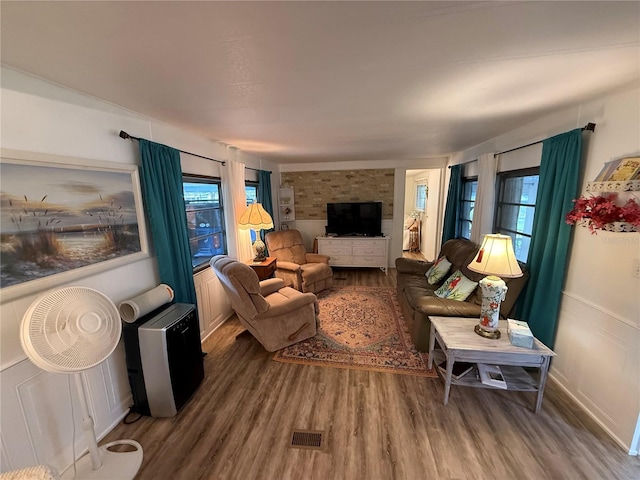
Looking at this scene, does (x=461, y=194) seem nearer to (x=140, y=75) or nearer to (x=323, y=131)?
(x=323, y=131)

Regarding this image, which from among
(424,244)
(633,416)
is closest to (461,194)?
(424,244)

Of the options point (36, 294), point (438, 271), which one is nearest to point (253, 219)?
point (36, 294)

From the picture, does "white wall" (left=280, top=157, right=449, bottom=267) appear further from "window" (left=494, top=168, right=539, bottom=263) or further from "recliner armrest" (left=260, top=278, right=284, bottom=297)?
"recliner armrest" (left=260, top=278, right=284, bottom=297)

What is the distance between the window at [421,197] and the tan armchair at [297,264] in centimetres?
353

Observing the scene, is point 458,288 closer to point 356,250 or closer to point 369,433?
point 369,433

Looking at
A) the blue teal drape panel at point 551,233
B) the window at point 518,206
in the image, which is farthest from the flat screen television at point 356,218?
the blue teal drape panel at point 551,233

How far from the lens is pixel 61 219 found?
4.91ft

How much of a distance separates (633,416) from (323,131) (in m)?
3.15

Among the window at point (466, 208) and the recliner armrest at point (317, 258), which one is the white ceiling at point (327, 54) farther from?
the recliner armrest at point (317, 258)

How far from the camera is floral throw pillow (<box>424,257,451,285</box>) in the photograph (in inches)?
123

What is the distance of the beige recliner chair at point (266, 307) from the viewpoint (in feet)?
7.45

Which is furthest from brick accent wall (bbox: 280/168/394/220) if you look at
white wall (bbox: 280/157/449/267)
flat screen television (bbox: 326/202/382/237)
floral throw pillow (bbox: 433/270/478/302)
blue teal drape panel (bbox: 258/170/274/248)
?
floral throw pillow (bbox: 433/270/478/302)

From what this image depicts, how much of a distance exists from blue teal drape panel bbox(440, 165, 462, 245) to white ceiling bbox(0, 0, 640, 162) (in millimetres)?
2110

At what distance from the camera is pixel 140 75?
1367 mm
